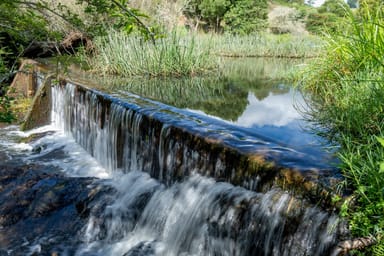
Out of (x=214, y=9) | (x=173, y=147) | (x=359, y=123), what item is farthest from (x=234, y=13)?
(x=359, y=123)

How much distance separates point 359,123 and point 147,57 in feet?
20.7

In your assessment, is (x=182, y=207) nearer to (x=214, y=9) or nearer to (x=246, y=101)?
(x=246, y=101)

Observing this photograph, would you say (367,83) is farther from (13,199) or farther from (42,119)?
(42,119)

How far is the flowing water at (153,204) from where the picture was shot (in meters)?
2.31

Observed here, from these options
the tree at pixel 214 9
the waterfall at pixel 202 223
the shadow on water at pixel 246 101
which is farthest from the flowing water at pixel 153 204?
the tree at pixel 214 9

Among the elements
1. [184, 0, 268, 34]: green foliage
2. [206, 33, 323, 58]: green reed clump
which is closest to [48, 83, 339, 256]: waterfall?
[206, 33, 323, 58]: green reed clump

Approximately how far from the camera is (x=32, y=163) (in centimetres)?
522

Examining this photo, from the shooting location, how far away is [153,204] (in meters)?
3.43

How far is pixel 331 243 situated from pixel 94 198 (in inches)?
101

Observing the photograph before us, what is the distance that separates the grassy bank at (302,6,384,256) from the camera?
71.6 inches

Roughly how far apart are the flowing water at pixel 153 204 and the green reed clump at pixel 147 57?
3.19 meters

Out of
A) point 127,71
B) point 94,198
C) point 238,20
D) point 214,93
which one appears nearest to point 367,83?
point 94,198

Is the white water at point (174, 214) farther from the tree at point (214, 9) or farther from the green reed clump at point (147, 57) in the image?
the tree at point (214, 9)

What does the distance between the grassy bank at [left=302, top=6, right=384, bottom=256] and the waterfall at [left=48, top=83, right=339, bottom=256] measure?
21 centimetres
